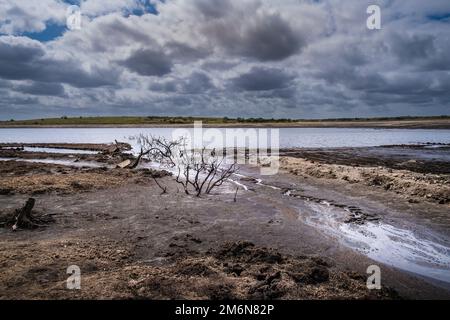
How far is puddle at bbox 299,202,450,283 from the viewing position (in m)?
9.06

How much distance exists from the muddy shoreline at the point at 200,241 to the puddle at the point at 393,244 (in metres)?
0.48

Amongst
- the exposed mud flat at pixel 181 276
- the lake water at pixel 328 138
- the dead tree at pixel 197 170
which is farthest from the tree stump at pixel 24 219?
the lake water at pixel 328 138

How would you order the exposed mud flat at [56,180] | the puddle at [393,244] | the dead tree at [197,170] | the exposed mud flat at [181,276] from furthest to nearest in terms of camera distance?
the dead tree at [197,170], the exposed mud flat at [56,180], the puddle at [393,244], the exposed mud flat at [181,276]

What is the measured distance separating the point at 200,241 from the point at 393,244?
5918 millimetres

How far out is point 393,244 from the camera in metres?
10.7

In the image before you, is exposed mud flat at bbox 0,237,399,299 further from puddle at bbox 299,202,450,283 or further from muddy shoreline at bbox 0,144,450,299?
puddle at bbox 299,202,450,283

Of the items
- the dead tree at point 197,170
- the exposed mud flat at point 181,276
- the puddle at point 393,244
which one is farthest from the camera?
the dead tree at point 197,170

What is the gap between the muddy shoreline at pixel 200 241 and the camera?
7.19 metres

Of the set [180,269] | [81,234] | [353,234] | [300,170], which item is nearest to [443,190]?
[353,234]

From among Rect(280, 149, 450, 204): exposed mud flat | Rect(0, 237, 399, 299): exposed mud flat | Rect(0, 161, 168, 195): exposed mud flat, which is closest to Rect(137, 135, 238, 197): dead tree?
Rect(0, 161, 168, 195): exposed mud flat

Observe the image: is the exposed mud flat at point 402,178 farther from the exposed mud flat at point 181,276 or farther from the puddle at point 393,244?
the exposed mud flat at point 181,276

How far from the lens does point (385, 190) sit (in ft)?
58.6

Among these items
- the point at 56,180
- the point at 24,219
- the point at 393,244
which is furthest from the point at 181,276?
the point at 56,180
